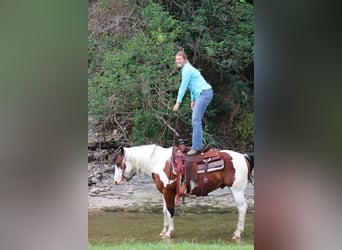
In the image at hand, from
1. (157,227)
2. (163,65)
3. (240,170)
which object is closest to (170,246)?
(157,227)

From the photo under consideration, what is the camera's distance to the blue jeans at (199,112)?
3.80 metres

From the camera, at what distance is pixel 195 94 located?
150 inches

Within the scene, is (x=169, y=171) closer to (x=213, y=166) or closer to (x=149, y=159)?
(x=149, y=159)

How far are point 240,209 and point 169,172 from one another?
0.61 m

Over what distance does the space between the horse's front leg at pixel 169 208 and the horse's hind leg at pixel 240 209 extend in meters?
0.48

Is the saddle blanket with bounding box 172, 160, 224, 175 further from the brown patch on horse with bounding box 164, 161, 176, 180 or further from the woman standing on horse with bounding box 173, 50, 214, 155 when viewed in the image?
the woman standing on horse with bounding box 173, 50, 214, 155

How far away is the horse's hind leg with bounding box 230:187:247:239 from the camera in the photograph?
3791 millimetres

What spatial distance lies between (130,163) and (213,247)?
90 centimetres

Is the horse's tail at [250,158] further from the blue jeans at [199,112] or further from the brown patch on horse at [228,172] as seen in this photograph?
the blue jeans at [199,112]

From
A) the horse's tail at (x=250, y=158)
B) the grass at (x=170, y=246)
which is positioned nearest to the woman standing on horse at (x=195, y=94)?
the horse's tail at (x=250, y=158)
